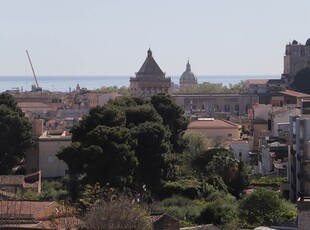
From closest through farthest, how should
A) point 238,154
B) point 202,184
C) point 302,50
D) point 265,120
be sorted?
point 202,184 < point 238,154 < point 265,120 < point 302,50

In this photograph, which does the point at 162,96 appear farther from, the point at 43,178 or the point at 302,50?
the point at 302,50

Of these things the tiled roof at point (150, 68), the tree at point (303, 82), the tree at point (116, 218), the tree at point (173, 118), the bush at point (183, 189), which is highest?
the tiled roof at point (150, 68)

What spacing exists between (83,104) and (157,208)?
74.1 m

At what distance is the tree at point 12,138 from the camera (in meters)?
42.9

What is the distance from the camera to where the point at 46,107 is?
99.9 m

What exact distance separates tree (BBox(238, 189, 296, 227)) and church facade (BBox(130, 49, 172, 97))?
81.2m

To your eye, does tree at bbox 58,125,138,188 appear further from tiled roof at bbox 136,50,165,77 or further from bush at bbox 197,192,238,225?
tiled roof at bbox 136,50,165,77

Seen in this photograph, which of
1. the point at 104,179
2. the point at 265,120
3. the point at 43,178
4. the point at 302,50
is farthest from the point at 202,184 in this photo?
the point at 302,50

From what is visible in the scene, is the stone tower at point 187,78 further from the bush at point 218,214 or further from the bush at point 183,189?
the bush at point 218,214

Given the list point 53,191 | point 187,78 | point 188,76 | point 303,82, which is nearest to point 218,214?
point 53,191

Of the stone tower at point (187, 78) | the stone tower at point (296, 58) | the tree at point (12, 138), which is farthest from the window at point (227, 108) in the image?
the tree at point (12, 138)

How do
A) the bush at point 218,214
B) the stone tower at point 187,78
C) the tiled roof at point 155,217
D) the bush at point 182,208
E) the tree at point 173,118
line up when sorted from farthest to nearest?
the stone tower at point 187,78
the tree at point 173,118
the bush at point 182,208
the bush at point 218,214
the tiled roof at point 155,217

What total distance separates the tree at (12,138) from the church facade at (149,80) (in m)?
68.2

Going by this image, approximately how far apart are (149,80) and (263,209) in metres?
83.9
